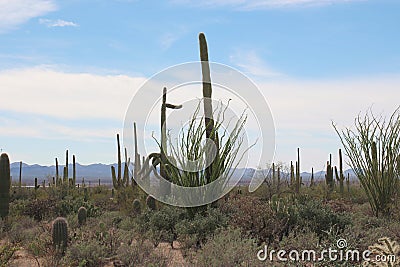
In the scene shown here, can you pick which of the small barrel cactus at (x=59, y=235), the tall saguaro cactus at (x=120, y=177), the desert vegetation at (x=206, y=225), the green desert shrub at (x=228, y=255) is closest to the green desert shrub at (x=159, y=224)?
the desert vegetation at (x=206, y=225)

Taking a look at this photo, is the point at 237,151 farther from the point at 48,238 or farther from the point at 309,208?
the point at 48,238

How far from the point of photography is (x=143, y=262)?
7980 millimetres

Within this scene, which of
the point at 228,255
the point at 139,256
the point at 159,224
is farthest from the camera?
the point at 159,224

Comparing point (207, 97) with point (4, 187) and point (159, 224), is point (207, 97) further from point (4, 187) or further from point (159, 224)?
point (4, 187)

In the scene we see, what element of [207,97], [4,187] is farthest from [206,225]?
[4,187]

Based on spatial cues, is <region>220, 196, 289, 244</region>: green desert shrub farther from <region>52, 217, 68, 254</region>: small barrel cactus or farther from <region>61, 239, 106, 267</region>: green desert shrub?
<region>52, 217, 68, 254</region>: small barrel cactus

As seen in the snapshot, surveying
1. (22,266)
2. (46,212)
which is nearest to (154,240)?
(22,266)

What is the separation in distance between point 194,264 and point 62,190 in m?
15.1
